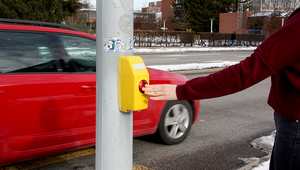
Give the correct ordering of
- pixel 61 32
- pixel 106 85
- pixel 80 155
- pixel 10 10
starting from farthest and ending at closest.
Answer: pixel 10 10
pixel 80 155
pixel 61 32
pixel 106 85

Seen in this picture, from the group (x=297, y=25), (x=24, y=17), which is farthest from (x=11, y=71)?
(x=24, y=17)

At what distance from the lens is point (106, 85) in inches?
66.2

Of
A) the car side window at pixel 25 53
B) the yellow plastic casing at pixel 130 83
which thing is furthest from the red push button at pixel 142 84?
the car side window at pixel 25 53

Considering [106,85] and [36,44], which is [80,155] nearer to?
[36,44]

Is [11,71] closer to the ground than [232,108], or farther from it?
farther from it

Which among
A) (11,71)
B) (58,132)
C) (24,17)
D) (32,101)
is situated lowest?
(58,132)

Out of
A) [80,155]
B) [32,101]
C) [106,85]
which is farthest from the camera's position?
[80,155]

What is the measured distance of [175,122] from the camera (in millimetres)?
4211

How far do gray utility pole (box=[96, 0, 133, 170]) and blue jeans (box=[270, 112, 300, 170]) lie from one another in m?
0.85

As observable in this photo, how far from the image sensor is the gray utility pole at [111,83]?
65.2 inches

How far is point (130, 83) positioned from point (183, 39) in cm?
2929

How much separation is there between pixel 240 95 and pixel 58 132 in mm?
5953

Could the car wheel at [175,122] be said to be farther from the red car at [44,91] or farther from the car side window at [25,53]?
the car side window at [25,53]

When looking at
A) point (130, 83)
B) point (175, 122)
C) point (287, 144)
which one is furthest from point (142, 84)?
point (175, 122)
